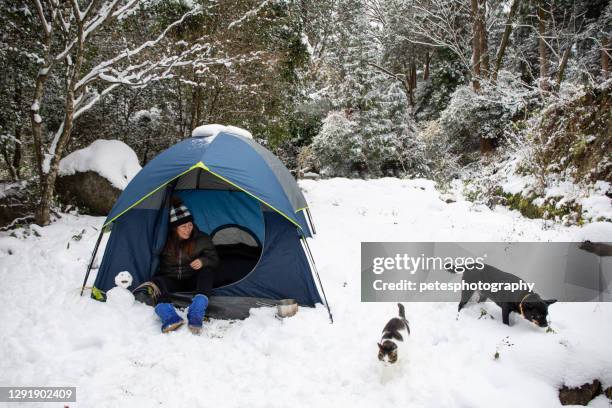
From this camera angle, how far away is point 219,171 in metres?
3.38

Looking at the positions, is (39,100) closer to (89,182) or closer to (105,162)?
(105,162)

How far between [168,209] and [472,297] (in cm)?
331

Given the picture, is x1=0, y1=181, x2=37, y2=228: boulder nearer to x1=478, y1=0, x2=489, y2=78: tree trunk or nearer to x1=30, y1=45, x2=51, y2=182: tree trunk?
x1=30, y1=45, x2=51, y2=182: tree trunk

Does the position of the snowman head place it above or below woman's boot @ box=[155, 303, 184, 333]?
above

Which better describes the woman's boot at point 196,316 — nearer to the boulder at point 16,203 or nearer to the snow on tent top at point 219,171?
the snow on tent top at point 219,171

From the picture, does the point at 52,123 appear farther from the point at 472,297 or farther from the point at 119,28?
the point at 472,297

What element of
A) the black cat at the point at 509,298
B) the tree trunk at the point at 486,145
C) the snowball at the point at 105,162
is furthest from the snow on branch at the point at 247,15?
the tree trunk at the point at 486,145

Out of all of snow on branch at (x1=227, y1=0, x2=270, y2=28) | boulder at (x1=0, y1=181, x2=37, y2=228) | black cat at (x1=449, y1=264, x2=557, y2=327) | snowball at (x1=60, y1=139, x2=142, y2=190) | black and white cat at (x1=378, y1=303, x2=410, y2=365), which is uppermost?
snow on branch at (x1=227, y1=0, x2=270, y2=28)

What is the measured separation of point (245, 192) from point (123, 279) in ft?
5.02

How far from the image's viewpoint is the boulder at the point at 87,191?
6.09 meters

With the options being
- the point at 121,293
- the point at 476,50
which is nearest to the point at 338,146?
the point at 476,50

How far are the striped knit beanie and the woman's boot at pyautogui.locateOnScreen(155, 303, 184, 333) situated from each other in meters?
0.84

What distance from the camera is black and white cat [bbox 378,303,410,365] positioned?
2.50 m

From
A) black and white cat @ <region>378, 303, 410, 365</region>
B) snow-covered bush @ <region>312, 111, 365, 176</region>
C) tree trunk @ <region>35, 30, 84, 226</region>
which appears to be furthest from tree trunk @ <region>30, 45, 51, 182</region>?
snow-covered bush @ <region>312, 111, 365, 176</region>
